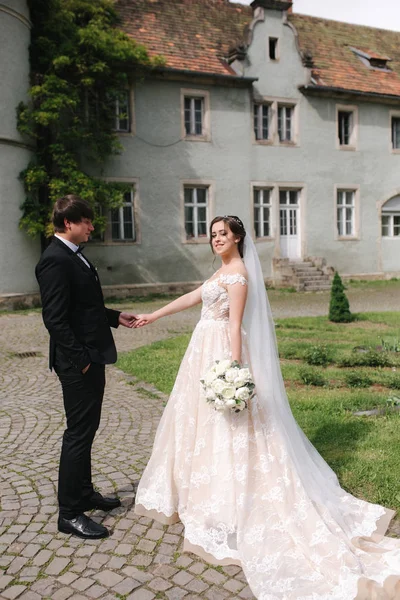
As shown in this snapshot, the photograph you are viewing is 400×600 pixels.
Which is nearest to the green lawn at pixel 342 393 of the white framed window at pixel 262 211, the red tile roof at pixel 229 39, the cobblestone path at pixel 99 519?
the cobblestone path at pixel 99 519

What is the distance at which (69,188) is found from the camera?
54.3ft

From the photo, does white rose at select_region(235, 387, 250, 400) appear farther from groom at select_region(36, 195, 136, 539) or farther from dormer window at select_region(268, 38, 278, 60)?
dormer window at select_region(268, 38, 278, 60)

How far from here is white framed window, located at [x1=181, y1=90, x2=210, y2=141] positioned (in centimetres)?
1989

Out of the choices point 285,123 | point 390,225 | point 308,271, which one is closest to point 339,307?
point 308,271

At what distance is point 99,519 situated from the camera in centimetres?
386

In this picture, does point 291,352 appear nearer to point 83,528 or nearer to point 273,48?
point 83,528

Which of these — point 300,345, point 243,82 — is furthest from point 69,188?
point 300,345

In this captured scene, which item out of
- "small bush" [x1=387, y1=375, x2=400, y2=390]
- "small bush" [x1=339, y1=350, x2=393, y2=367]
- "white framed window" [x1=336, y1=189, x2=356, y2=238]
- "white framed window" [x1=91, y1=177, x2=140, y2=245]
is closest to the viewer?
"small bush" [x1=387, y1=375, x2=400, y2=390]

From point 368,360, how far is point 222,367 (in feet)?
17.4

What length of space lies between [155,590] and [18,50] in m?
16.6

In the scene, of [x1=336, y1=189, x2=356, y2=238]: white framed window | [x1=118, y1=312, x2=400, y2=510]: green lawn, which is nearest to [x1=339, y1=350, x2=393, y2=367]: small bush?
[x1=118, y1=312, x2=400, y2=510]: green lawn

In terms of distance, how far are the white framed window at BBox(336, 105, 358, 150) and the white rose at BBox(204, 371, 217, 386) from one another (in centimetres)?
2101

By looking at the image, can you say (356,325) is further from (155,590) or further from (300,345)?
(155,590)

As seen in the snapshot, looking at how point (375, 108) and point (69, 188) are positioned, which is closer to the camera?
point (69, 188)
